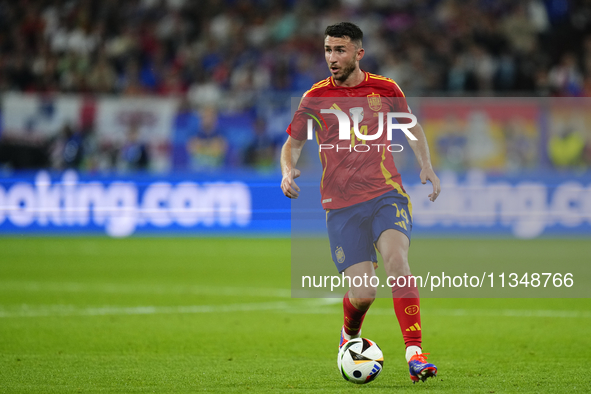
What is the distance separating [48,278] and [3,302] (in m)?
2.12

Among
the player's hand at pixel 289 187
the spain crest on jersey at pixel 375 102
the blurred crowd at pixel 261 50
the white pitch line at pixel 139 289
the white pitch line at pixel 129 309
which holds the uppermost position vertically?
the blurred crowd at pixel 261 50

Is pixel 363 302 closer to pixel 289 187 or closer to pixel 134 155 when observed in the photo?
pixel 289 187

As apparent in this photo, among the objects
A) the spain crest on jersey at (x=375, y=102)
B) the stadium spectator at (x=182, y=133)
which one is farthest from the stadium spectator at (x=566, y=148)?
the spain crest on jersey at (x=375, y=102)

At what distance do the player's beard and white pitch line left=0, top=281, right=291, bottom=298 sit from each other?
192 inches

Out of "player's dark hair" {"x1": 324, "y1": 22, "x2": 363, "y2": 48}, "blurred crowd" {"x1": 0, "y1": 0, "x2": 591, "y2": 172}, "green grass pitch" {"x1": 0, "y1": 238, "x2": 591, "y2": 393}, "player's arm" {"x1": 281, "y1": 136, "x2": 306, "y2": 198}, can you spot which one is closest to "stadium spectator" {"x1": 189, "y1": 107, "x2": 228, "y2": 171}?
"blurred crowd" {"x1": 0, "y1": 0, "x2": 591, "y2": 172}

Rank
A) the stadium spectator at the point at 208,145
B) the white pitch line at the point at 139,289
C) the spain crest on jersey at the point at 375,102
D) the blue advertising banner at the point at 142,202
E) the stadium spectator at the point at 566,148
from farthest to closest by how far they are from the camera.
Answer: the stadium spectator at the point at 208,145
the blue advertising banner at the point at 142,202
the stadium spectator at the point at 566,148
the white pitch line at the point at 139,289
the spain crest on jersey at the point at 375,102

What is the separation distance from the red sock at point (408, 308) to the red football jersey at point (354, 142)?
0.67 metres

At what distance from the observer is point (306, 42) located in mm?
19125

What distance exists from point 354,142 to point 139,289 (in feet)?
18.6

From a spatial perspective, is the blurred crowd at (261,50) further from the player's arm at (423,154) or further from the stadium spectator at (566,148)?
the player's arm at (423,154)

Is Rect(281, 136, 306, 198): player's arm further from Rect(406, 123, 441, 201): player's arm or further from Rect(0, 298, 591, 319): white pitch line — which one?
Rect(0, 298, 591, 319): white pitch line

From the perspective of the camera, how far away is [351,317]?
564cm

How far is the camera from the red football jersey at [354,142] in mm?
5477

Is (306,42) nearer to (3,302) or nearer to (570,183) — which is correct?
(570,183)
